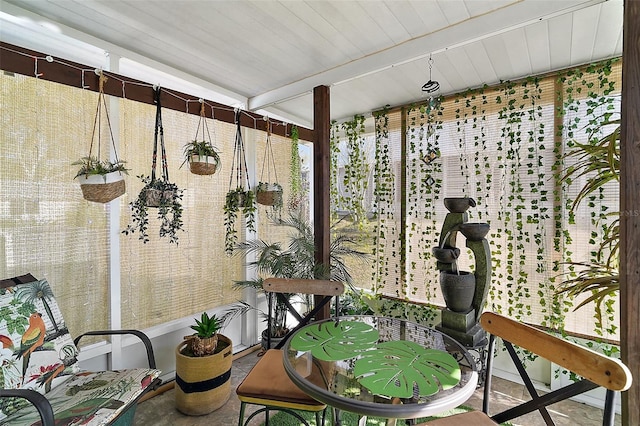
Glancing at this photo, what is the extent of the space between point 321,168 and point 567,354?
1905 millimetres

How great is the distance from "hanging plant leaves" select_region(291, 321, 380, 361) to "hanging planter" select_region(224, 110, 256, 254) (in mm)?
1454

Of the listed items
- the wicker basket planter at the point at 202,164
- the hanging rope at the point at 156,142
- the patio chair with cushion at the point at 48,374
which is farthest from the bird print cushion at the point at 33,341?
the wicker basket planter at the point at 202,164

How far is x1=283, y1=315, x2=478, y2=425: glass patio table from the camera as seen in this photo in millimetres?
1069

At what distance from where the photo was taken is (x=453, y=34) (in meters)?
1.91

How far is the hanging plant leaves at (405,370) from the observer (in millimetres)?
1130

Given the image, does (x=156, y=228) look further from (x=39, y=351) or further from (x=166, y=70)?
(x=166, y=70)

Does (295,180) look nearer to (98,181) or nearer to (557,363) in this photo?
(98,181)

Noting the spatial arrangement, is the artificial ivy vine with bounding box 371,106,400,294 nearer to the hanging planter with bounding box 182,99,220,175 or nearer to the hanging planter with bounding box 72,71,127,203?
the hanging planter with bounding box 182,99,220,175

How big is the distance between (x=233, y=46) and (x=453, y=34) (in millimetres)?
1502

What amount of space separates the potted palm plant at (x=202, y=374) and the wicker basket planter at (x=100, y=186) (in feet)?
3.63

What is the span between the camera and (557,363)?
3.88 feet

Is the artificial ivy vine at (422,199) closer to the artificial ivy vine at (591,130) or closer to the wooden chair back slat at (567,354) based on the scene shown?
the artificial ivy vine at (591,130)

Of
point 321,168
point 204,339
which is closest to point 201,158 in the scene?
point 321,168

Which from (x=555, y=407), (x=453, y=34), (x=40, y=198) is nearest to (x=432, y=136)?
(x=453, y=34)
